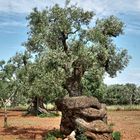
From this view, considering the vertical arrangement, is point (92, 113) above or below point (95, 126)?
above

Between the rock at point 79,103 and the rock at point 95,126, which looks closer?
the rock at point 95,126

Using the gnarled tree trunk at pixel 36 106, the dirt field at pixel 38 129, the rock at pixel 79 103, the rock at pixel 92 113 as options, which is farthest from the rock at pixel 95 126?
the gnarled tree trunk at pixel 36 106

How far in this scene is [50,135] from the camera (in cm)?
3194

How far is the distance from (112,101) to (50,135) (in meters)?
108

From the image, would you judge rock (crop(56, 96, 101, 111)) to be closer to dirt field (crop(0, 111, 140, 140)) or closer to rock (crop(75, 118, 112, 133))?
rock (crop(75, 118, 112, 133))

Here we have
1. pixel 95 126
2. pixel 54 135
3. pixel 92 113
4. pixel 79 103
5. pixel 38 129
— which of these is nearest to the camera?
pixel 95 126

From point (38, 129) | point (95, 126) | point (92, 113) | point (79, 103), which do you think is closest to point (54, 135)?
point (79, 103)

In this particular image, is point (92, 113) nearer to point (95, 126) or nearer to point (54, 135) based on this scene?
point (95, 126)

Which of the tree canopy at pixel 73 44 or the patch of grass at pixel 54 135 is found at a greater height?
the tree canopy at pixel 73 44

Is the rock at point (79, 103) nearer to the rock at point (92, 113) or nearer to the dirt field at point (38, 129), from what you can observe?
the rock at point (92, 113)

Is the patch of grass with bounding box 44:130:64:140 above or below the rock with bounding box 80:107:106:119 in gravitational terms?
below

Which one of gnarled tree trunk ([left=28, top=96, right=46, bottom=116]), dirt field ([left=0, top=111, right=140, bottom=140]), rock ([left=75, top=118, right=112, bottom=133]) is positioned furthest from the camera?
gnarled tree trunk ([left=28, top=96, right=46, bottom=116])

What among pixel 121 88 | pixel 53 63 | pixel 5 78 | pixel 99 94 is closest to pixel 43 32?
pixel 53 63

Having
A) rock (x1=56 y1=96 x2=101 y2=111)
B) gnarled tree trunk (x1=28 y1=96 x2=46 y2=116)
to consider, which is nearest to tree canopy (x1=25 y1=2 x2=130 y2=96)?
rock (x1=56 y1=96 x2=101 y2=111)
